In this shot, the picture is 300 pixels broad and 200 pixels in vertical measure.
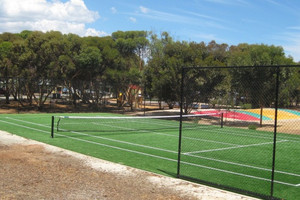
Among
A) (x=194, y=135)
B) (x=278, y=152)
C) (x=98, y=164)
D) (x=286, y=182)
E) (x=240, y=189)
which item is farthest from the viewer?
(x=194, y=135)

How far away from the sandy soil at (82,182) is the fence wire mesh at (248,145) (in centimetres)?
91

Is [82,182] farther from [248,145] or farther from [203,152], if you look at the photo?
[248,145]

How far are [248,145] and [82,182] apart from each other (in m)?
9.17

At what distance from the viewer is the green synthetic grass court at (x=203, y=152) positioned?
919 cm

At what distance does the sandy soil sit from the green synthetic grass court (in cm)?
90

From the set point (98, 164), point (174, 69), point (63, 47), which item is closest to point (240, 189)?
point (98, 164)

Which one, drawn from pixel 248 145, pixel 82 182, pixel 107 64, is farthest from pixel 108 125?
pixel 107 64

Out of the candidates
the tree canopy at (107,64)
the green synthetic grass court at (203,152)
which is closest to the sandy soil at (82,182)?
the green synthetic grass court at (203,152)

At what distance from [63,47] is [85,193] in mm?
27278

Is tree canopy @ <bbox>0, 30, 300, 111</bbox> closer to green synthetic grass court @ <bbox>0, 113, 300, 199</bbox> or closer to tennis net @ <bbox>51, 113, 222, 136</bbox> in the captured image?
tennis net @ <bbox>51, 113, 222, 136</bbox>

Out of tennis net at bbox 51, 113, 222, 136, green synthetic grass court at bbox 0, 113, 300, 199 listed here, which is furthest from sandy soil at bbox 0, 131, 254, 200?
tennis net at bbox 51, 113, 222, 136

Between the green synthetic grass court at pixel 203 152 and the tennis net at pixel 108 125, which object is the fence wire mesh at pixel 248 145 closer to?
the green synthetic grass court at pixel 203 152

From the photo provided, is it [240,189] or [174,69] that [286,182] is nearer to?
[240,189]

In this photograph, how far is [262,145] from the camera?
1534 centimetres
